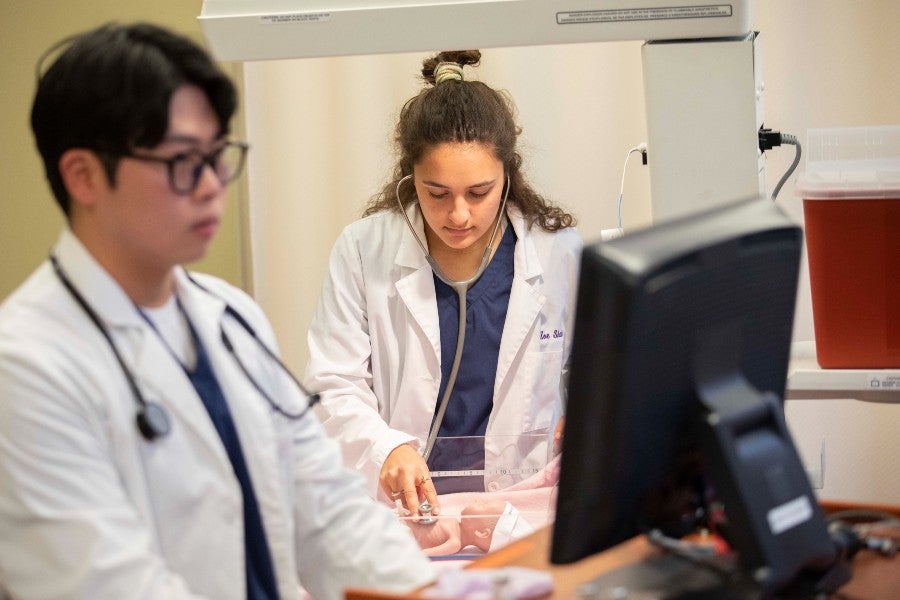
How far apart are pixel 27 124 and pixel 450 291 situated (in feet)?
4.87

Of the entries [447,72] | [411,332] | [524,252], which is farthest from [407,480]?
[447,72]

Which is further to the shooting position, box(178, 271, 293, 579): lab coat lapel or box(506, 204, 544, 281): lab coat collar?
box(506, 204, 544, 281): lab coat collar

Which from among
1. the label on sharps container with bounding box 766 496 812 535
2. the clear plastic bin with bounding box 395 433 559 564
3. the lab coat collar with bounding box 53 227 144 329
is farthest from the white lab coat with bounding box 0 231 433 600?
the label on sharps container with bounding box 766 496 812 535

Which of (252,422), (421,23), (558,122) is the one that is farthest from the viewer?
(558,122)

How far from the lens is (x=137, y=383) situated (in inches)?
44.9

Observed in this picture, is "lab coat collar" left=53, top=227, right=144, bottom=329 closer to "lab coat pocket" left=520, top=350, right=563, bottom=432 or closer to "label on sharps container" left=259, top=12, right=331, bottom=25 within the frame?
"label on sharps container" left=259, top=12, right=331, bottom=25

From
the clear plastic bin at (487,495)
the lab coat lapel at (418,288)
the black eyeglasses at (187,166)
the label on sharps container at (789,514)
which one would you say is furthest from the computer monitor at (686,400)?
the lab coat lapel at (418,288)

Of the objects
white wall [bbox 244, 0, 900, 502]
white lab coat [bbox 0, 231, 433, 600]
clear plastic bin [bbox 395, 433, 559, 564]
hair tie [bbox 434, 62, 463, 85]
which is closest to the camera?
white lab coat [bbox 0, 231, 433, 600]

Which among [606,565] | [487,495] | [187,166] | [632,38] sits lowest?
[487,495]

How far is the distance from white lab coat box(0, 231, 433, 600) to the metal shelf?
725mm

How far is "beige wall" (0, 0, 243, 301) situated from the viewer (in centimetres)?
299

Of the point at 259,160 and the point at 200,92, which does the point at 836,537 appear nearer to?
the point at 200,92

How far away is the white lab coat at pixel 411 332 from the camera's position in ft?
7.18

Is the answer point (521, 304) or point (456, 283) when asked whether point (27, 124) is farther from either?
point (521, 304)
